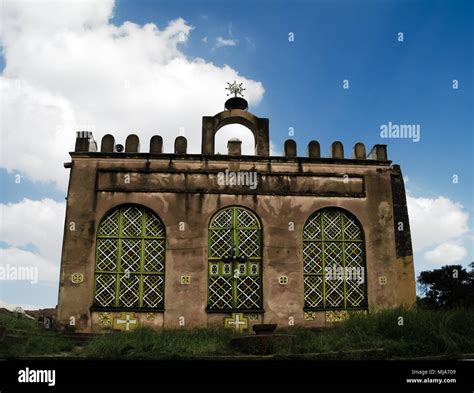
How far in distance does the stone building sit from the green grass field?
1.63 metres

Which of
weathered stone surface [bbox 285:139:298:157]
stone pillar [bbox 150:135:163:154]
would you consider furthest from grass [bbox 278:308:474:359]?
stone pillar [bbox 150:135:163:154]

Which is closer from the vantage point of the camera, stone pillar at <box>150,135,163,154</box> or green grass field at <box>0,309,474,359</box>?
green grass field at <box>0,309,474,359</box>

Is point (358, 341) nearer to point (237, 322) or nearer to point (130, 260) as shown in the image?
point (237, 322)

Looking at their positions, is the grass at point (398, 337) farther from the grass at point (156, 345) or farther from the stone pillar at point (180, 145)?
the stone pillar at point (180, 145)

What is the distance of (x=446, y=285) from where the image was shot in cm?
2716

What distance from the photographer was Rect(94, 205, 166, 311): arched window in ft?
45.6

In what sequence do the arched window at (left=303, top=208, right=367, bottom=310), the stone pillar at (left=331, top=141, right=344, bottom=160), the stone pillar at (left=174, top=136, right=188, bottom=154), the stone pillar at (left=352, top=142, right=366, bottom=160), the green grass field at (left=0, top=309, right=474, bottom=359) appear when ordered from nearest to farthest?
1. the green grass field at (left=0, top=309, right=474, bottom=359)
2. the arched window at (left=303, top=208, right=367, bottom=310)
3. the stone pillar at (left=174, top=136, right=188, bottom=154)
4. the stone pillar at (left=331, top=141, right=344, bottom=160)
5. the stone pillar at (left=352, top=142, right=366, bottom=160)

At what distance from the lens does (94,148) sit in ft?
50.9

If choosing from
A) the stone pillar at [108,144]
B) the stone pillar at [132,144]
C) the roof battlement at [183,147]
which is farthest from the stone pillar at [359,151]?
the stone pillar at [108,144]

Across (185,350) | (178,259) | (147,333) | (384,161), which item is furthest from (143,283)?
(384,161)

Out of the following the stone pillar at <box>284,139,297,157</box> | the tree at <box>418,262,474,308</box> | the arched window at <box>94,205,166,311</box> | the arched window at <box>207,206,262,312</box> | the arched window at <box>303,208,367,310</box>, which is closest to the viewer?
the arched window at <box>94,205,166,311</box>

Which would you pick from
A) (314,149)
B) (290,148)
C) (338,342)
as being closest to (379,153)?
(314,149)

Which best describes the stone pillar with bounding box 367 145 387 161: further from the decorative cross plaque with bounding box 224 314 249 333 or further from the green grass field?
the decorative cross plaque with bounding box 224 314 249 333

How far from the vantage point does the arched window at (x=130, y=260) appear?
13906 mm
